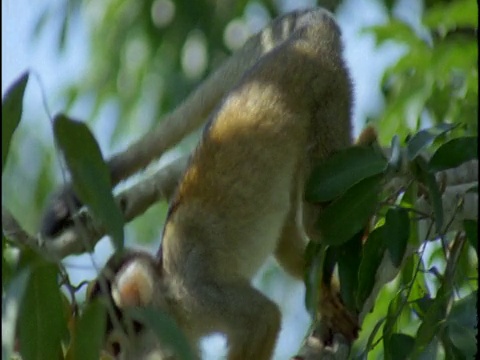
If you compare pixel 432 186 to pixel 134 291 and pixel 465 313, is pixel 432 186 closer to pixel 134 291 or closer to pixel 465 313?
pixel 465 313

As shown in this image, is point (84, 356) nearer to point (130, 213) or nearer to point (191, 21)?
point (130, 213)

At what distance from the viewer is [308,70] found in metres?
3.75

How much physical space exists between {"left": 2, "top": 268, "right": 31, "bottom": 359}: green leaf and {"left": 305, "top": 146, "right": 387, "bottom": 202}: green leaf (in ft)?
3.16

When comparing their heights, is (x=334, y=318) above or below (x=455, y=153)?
below

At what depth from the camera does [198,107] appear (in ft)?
13.8

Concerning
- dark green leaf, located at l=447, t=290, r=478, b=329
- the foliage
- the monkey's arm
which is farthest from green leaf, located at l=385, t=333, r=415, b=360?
the monkey's arm

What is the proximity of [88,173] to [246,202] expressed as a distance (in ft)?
5.11

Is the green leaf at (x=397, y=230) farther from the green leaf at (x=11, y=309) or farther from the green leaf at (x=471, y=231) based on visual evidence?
the green leaf at (x=11, y=309)

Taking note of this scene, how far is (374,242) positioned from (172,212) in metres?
1.15

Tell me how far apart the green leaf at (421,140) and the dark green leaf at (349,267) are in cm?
42

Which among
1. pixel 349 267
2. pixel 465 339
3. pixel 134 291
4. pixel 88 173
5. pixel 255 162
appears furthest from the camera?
pixel 255 162

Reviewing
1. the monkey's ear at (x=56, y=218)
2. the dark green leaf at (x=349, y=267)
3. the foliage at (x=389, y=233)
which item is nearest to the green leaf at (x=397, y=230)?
the foliage at (x=389, y=233)

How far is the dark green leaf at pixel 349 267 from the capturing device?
2924mm

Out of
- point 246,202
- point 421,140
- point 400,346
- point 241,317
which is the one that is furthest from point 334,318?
point 421,140
